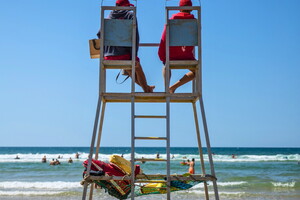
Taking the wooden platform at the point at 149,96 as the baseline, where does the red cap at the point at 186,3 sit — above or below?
above

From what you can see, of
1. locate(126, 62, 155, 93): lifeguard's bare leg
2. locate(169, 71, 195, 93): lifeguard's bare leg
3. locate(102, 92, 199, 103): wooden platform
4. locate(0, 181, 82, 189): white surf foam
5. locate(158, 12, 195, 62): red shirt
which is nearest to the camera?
locate(102, 92, 199, 103): wooden platform

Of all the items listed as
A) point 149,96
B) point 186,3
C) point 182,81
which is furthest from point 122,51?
point 186,3

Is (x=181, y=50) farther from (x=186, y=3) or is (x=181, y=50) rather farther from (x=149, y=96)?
(x=149, y=96)

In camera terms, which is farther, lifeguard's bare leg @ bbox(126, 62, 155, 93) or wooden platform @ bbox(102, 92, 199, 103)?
lifeguard's bare leg @ bbox(126, 62, 155, 93)

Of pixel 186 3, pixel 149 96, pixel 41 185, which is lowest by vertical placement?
pixel 41 185

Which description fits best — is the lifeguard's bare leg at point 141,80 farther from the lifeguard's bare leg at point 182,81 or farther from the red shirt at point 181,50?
the red shirt at point 181,50

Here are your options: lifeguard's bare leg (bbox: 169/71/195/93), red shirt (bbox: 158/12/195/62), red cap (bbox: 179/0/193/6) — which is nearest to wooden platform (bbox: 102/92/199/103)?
lifeguard's bare leg (bbox: 169/71/195/93)

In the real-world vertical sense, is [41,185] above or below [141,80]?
below

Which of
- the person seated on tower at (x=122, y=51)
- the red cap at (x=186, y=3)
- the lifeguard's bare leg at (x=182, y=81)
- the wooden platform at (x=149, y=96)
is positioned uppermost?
the red cap at (x=186, y=3)

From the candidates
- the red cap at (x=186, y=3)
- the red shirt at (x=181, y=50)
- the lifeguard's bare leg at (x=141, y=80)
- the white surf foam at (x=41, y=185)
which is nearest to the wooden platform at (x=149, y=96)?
the lifeguard's bare leg at (x=141, y=80)

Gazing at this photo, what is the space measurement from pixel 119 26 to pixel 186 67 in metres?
0.97

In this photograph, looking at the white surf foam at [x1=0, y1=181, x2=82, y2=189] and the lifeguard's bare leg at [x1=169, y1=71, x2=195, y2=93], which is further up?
the lifeguard's bare leg at [x1=169, y1=71, x2=195, y2=93]

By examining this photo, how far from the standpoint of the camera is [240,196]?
13.5m

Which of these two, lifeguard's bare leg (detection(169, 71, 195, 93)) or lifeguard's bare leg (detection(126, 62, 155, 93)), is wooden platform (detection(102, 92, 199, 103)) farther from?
lifeguard's bare leg (detection(169, 71, 195, 93))
